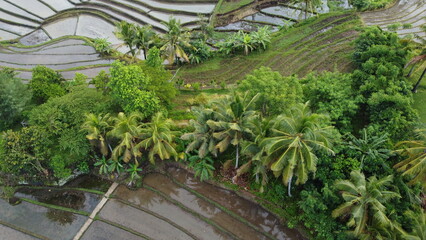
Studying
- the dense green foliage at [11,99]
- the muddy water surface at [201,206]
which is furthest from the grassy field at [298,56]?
the dense green foliage at [11,99]

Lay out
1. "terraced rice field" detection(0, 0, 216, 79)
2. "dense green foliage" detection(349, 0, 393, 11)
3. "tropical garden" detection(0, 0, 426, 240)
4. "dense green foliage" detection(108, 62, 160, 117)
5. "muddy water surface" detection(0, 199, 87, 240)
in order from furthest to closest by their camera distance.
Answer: "dense green foliage" detection(349, 0, 393, 11), "terraced rice field" detection(0, 0, 216, 79), "dense green foliage" detection(108, 62, 160, 117), "muddy water surface" detection(0, 199, 87, 240), "tropical garden" detection(0, 0, 426, 240)

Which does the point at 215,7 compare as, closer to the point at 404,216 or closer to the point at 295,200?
the point at 295,200

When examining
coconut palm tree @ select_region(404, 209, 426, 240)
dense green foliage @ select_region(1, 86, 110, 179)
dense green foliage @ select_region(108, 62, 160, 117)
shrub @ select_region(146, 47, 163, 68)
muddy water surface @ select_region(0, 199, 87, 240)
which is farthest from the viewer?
shrub @ select_region(146, 47, 163, 68)

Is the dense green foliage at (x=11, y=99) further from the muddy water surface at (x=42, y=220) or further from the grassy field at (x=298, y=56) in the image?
the grassy field at (x=298, y=56)

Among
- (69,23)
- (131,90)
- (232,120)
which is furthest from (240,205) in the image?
(69,23)

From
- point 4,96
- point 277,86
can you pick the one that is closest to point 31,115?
point 4,96

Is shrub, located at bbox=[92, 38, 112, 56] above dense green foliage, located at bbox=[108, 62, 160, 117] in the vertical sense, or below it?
above

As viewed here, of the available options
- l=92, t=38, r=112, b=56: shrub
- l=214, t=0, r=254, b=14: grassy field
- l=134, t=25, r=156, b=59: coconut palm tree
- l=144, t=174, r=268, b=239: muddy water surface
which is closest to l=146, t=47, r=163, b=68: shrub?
l=134, t=25, r=156, b=59: coconut palm tree

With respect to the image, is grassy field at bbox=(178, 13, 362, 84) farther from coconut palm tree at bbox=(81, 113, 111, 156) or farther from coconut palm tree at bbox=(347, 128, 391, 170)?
coconut palm tree at bbox=(347, 128, 391, 170)
